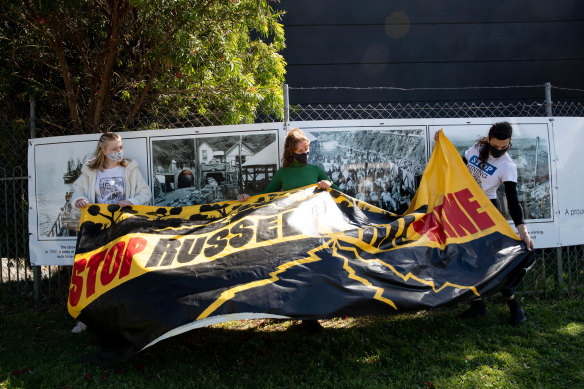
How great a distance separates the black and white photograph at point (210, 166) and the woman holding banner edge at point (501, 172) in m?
1.98

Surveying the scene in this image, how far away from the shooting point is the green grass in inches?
114

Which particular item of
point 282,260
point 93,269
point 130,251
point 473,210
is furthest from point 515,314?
point 93,269

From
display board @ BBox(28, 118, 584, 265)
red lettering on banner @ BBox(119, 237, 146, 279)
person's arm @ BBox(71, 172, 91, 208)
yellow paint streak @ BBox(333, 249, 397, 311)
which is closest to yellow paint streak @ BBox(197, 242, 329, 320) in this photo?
yellow paint streak @ BBox(333, 249, 397, 311)

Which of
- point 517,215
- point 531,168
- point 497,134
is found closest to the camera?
point 517,215

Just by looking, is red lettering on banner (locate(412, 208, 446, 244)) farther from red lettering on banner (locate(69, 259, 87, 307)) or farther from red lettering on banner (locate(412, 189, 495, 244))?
red lettering on banner (locate(69, 259, 87, 307))

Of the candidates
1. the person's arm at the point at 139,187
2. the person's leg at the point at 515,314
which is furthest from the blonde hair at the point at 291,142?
the person's leg at the point at 515,314

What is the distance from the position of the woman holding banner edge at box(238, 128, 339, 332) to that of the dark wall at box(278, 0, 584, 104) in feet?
16.9

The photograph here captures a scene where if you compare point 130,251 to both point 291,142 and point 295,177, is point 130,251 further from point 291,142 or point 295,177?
point 291,142

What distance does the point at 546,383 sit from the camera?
2799mm

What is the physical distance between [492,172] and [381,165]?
3.46ft

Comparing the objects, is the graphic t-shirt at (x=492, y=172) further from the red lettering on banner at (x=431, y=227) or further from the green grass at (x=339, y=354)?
the green grass at (x=339, y=354)

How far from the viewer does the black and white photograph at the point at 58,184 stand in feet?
14.1

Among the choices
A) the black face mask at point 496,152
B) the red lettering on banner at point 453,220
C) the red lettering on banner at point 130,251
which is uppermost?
the black face mask at point 496,152

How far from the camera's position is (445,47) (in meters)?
8.75
